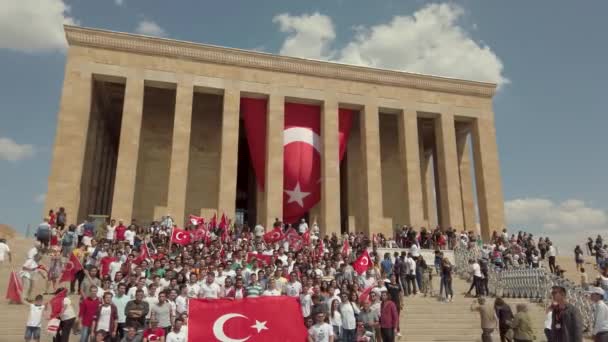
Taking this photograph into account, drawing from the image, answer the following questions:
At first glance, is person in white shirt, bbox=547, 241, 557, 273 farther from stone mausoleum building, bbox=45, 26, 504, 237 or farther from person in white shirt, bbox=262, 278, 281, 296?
person in white shirt, bbox=262, 278, 281, 296

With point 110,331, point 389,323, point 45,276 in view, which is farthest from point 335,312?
point 45,276

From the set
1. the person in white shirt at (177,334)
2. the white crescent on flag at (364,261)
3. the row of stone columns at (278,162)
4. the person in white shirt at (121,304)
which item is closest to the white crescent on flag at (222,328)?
the person in white shirt at (177,334)

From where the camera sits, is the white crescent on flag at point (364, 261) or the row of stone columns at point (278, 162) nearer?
the white crescent on flag at point (364, 261)

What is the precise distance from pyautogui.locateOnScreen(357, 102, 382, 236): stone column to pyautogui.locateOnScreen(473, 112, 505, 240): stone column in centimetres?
590

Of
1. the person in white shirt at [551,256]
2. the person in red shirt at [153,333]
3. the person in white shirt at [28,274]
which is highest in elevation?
the person in white shirt at [551,256]

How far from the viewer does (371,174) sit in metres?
28.6

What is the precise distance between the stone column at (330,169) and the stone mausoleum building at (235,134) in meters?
0.07

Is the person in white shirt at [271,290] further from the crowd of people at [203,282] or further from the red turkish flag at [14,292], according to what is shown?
the red turkish flag at [14,292]

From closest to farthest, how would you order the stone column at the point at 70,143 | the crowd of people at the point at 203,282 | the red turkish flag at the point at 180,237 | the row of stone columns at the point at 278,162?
the crowd of people at the point at 203,282 → the red turkish flag at the point at 180,237 → the stone column at the point at 70,143 → the row of stone columns at the point at 278,162

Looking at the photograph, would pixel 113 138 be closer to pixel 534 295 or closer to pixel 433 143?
pixel 433 143

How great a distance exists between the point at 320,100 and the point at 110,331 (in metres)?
21.8

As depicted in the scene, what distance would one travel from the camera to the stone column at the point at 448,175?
29453mm

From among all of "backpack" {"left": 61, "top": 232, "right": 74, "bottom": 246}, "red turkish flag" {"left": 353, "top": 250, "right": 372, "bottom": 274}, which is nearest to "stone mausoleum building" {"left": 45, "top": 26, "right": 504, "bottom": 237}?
"backpack" {"left": 61, "top": 232, "right": 74, "bottom": 246}

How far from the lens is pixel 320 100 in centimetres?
2902
